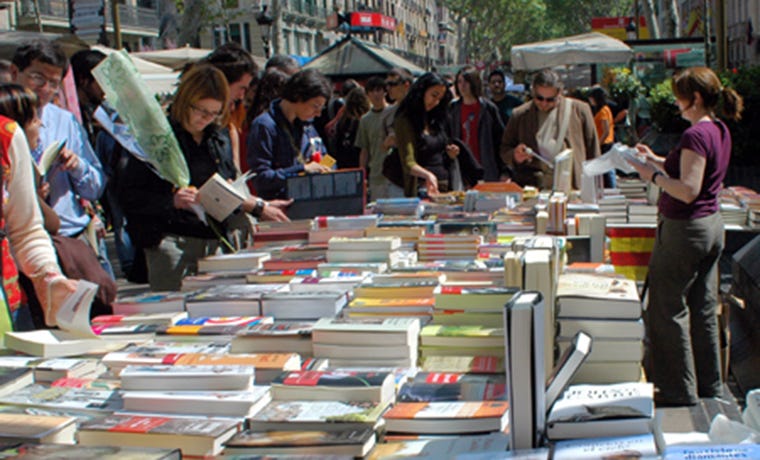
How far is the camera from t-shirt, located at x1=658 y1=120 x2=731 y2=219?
408 centimetres

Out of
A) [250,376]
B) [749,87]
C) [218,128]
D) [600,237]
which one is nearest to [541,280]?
[250,376]

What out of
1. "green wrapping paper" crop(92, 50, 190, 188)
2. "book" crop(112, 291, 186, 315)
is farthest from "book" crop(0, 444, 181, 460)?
"green wrapping paper" crop(92, 50, 190, 188)

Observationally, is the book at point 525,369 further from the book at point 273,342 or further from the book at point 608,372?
the book at point 273,342

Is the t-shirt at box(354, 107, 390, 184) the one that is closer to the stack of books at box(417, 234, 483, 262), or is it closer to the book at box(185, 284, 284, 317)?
the stack of books at box(417, 234, 483, 262)

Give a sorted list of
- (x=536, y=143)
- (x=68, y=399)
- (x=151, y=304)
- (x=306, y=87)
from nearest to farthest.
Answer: (x=68, y=399) < (x=151, y=304) < (x=306, y=87) < (x=536, y=143)

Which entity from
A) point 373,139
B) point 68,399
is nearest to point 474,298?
point 68,399

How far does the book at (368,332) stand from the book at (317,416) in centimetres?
34

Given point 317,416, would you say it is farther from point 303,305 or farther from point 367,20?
point 367,20

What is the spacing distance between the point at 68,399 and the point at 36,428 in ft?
1.08

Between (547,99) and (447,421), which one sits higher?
(547,99)

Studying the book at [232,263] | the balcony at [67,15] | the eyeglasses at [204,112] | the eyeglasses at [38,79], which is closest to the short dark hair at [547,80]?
the eyeglasses at [204,112]

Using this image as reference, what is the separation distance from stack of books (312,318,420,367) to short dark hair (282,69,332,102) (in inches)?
98.6

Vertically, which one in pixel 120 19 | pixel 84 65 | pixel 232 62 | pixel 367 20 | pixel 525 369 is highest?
pixel 367 20

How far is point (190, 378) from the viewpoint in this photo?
7.01ft
